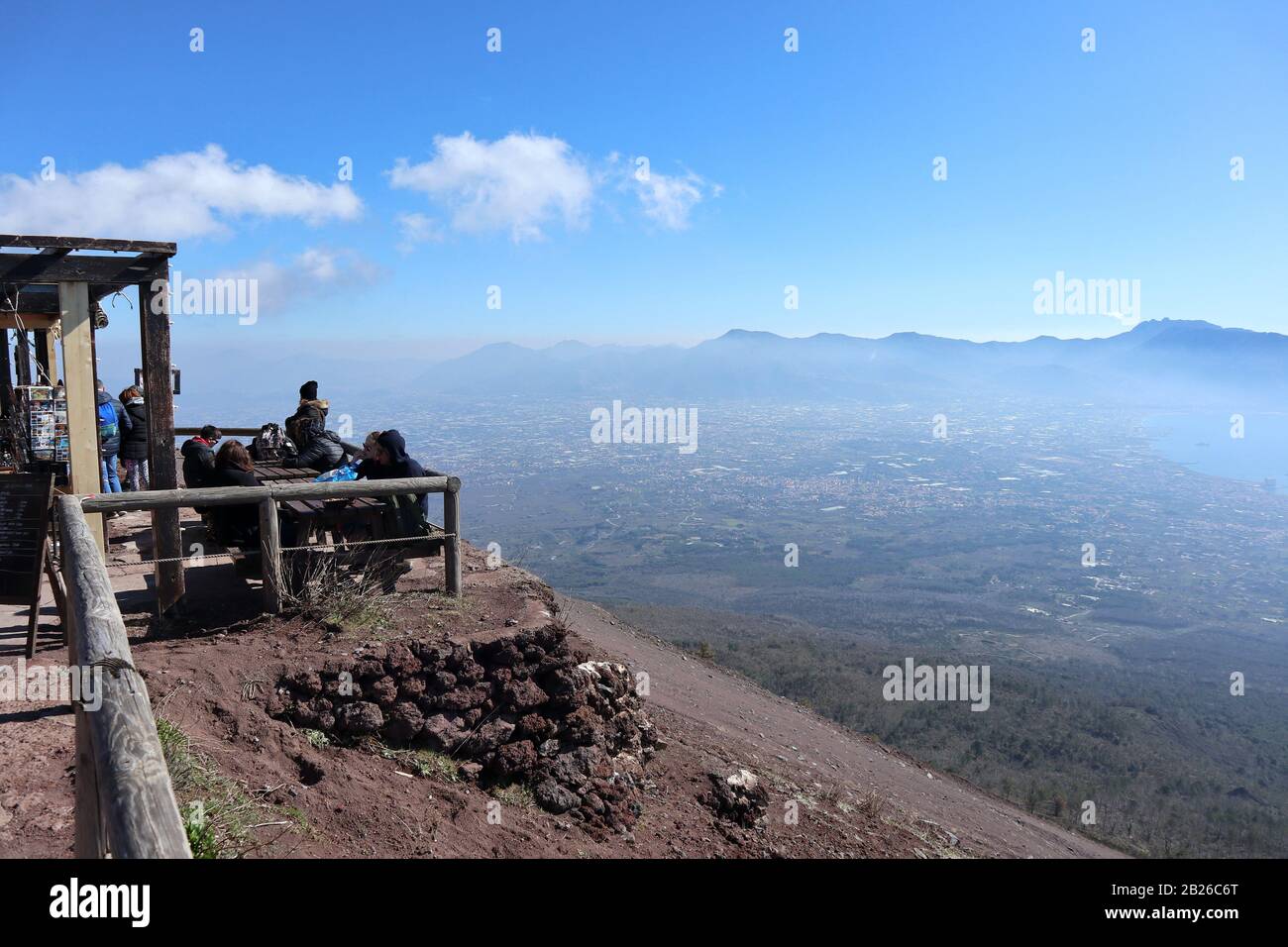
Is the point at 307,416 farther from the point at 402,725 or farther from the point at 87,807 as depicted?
the point at 87,807

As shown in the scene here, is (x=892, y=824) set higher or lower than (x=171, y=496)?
lower

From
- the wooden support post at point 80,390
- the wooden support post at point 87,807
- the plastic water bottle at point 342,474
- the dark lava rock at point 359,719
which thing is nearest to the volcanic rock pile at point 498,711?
the dark lava rock at point 359,719

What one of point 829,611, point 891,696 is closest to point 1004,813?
point 891,696

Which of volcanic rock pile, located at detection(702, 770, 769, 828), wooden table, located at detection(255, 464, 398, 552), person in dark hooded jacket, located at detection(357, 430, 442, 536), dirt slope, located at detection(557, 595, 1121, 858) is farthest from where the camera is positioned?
dirt slope, located at detection(557, 595, 1121, 858)

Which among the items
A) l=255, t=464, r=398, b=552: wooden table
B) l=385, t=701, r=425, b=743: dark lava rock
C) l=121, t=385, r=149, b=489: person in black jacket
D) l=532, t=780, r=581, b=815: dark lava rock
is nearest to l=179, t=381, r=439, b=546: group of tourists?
l=255, t=464, r=398, b=552: wooden table

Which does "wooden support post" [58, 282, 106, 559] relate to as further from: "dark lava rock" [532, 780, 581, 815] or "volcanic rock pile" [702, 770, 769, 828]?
"volcanic rock pile" [702, 770, 769, 828]

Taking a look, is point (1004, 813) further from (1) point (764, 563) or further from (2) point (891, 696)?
(1) point (764, 563)
